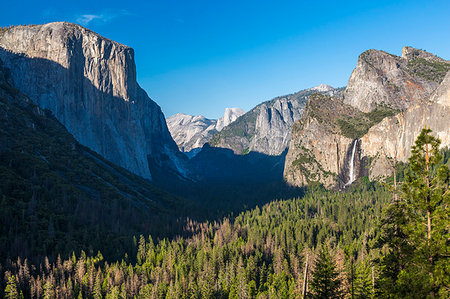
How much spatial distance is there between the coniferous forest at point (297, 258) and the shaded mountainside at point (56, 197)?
7.43 meters

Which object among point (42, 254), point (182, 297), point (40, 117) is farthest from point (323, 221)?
point (40, 117)

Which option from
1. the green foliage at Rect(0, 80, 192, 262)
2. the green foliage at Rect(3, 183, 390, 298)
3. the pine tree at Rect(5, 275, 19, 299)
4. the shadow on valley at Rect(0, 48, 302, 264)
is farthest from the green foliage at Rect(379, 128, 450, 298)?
the green foliage at Rect(0, 80, 192, 262)

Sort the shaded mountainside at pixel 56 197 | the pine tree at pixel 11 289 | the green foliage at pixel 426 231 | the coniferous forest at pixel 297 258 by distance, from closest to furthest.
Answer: the green foliage at pixel 426 231, the coniferous forest at pixel 297 258, the pine tree at pixel 11 289, the shaded mountainside at pixel 56 197

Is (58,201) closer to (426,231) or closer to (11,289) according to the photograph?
(11,289)

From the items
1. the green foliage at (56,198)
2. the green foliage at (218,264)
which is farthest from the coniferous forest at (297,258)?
the green foliage at (56,198)

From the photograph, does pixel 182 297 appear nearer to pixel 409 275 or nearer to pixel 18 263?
pixel 18 263

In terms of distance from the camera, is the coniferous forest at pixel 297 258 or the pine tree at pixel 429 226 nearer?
the pine tree at pixel 429 226

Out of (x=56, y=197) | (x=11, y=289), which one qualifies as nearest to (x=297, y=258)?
(x=11, y=289)

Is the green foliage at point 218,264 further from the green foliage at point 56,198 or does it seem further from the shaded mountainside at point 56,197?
the green foliage at point 56,198

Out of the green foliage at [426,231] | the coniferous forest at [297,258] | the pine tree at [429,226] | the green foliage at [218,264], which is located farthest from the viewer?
the green foliage at [218,264]

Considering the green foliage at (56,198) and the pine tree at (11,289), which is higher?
the green foliage at (56,198)

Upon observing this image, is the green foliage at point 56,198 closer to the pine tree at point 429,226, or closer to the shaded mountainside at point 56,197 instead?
the shaded mountainside at point 56,197

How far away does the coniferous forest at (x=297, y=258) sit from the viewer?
26.6 m

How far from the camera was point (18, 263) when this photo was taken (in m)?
90.4
